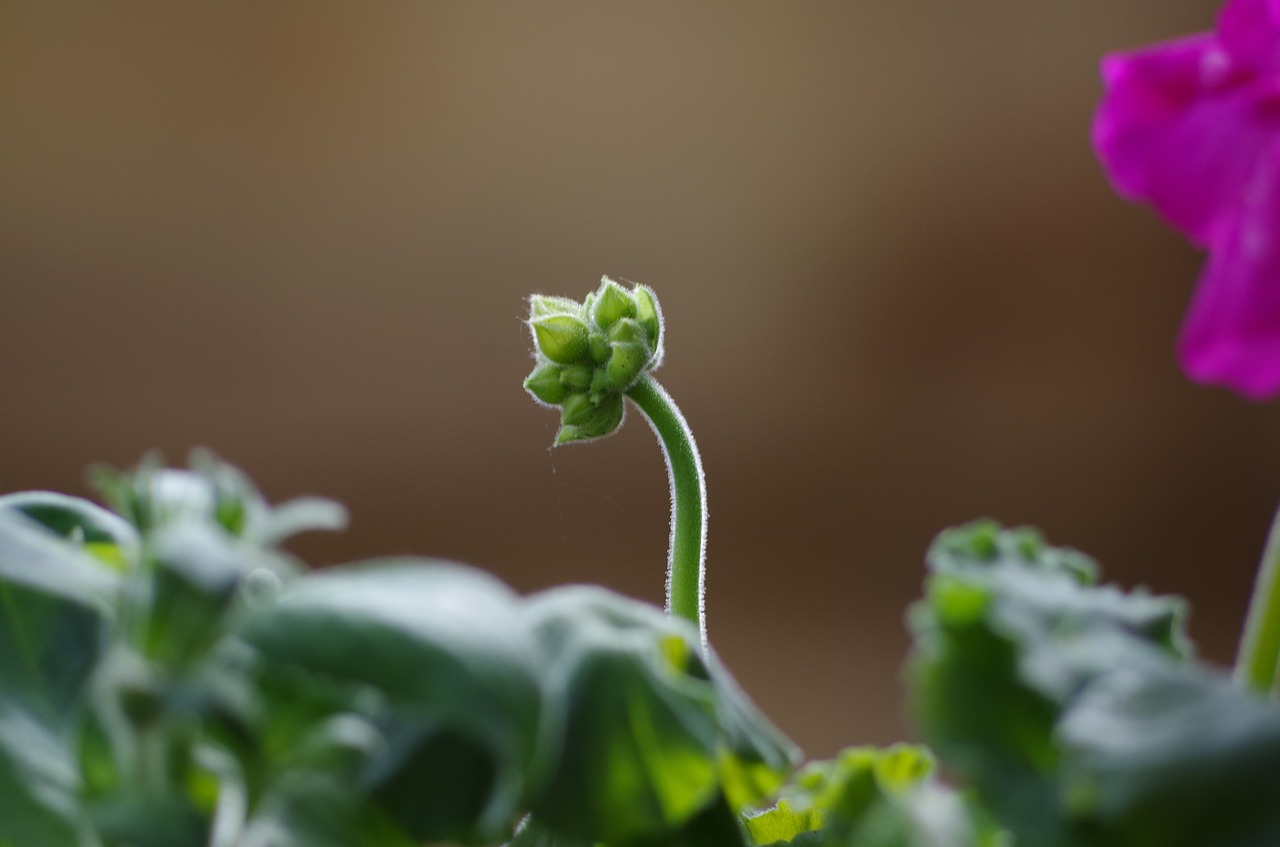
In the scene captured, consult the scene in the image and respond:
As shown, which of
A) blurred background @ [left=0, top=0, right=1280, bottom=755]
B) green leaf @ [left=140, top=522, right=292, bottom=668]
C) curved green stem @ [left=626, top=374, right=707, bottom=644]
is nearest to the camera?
green leaf @ [left=140, top=522, right=292, bottom=668]

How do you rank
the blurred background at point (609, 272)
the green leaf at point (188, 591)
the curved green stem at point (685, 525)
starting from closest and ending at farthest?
1. the green leaf at point (188, 591)
2. the curved green stem at point (685, 525)
3. the blurred background at point (609, 272)

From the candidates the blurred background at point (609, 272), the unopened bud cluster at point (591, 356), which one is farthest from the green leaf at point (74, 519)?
the blurred background at point (609, 272)

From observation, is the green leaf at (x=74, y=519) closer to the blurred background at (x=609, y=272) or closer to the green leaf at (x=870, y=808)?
the green leaf at (x=870, y=808)

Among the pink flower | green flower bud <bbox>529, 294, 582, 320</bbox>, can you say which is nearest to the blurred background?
green flower bud <bbox>529, 294, 582, 320</bbox>

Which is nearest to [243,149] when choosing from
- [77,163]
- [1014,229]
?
[77,163]

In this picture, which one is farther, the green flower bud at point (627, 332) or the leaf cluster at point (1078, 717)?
the green flower bud at point (627, 332)

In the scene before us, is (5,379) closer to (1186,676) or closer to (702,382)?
(702,382)

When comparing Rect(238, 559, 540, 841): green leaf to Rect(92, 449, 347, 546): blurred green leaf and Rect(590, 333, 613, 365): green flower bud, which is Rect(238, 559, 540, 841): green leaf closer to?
Rect(92, 449, 347, 546): blurred green leaf

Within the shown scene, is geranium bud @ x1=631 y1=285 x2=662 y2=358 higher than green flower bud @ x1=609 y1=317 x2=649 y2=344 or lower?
higher

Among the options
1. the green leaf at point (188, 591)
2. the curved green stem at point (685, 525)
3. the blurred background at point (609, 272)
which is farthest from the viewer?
the blurred background at point (609, 272)
